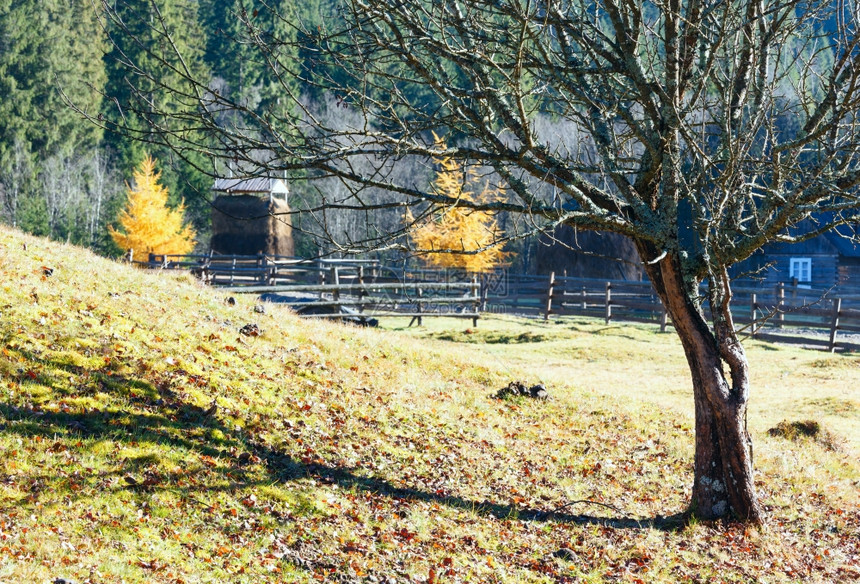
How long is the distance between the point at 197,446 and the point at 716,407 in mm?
4550

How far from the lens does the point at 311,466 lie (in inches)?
280

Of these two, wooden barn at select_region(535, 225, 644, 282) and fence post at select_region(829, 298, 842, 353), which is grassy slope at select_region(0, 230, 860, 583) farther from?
wooden barn at select_region(535, 225, 644, 282)

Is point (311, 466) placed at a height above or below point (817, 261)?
below

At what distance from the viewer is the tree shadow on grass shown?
618 centimetres

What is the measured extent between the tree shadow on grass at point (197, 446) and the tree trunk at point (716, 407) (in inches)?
18.7

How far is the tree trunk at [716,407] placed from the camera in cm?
710

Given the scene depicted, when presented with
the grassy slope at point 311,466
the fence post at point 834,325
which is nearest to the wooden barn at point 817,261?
the fence post at point 834,325

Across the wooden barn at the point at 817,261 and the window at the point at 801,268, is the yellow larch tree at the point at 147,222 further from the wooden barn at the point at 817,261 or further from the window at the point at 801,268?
the window at the point at 801,268

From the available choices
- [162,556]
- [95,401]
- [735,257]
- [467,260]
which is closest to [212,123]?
[95,401]

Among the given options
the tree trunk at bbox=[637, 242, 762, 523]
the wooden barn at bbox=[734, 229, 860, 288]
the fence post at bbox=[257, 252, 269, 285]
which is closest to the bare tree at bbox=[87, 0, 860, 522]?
the tree trunk at bbox=[637, 242, 762, 523]

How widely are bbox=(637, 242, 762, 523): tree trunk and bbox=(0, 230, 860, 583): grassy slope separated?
30 centimetres

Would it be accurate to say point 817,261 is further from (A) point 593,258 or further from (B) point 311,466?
(B) point 311,466

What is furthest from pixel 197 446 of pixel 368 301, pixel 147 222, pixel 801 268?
pixel 801 268

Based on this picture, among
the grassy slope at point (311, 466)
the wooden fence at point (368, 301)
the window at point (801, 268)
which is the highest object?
the window at point (801, 268)
